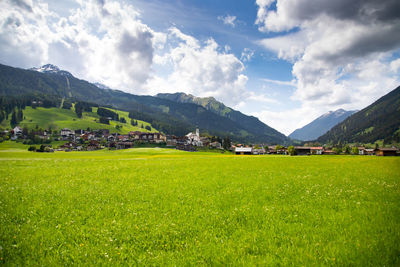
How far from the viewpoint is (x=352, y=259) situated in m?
5.33

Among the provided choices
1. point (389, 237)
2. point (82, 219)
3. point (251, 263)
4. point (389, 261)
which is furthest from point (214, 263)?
point (82, 219)

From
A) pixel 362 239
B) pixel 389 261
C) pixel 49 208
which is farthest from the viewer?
pixel 49 208

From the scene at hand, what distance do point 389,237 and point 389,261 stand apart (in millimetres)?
1831

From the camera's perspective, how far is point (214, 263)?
5.38m

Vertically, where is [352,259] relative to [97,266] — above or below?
above

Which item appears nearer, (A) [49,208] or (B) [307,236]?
(B) [307,236]

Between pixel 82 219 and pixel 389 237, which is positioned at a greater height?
pixel 389 237

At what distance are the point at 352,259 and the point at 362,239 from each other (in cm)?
158

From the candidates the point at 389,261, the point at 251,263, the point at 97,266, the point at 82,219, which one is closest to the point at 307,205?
the point at 389,261

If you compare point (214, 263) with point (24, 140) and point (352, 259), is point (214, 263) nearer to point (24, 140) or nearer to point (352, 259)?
point (352, 259)

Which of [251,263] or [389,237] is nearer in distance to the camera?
[251,263]

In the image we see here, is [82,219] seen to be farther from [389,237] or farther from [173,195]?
[389,237]

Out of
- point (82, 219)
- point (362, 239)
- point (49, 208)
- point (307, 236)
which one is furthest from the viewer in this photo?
point (49, 208)

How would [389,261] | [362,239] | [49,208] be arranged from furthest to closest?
1. [49,208]
2. [362,239]
3. [389,261]
